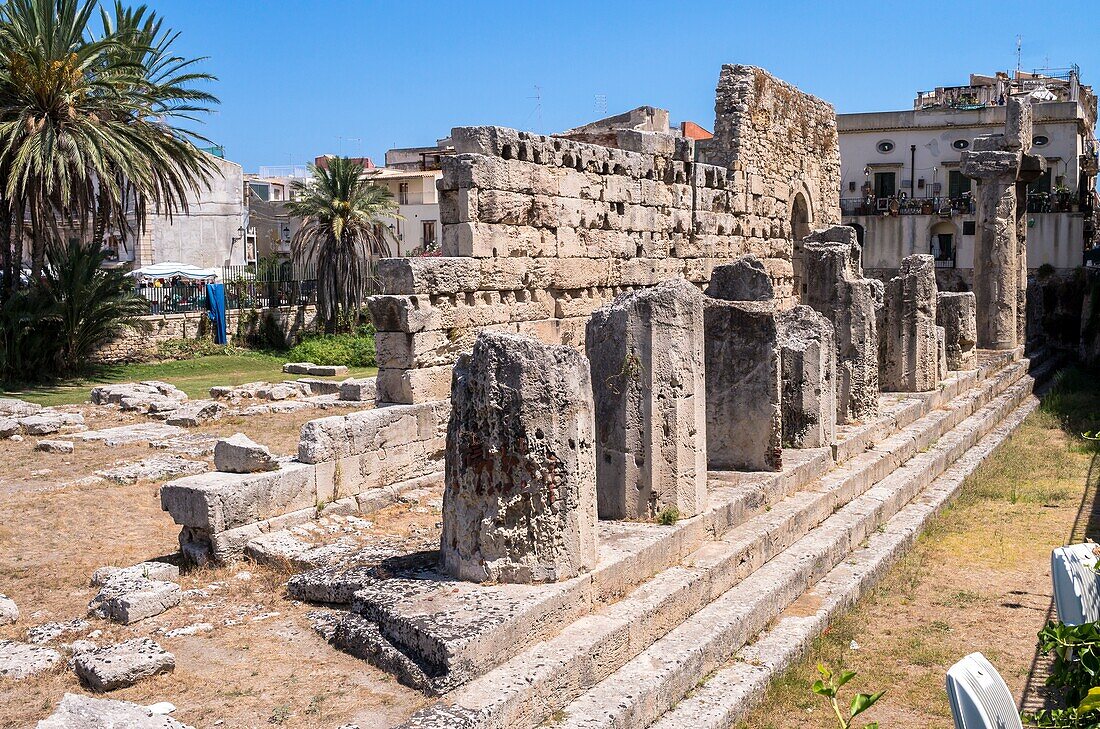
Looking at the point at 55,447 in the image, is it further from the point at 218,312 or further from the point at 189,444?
the point at 218,312

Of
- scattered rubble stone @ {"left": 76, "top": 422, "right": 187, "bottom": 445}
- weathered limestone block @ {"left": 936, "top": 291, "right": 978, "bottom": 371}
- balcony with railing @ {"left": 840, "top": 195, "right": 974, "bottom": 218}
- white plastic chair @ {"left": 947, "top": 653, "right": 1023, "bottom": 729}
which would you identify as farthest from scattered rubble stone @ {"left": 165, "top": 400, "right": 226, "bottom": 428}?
balcony with railing @ {"left": 840, "top": 195, "right": 974, "bottom": 218}

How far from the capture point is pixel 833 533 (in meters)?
8.61

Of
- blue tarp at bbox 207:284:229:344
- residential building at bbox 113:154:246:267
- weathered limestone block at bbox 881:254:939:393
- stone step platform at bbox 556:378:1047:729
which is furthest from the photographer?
residential building at bbox 113:154:246:267

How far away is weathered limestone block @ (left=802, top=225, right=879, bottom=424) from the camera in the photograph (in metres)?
11.5

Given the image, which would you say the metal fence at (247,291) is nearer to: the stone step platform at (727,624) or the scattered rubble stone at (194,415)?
the scattered rubble stone at (194,415)

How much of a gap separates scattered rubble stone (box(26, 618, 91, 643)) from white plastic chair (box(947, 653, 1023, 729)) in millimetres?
5303

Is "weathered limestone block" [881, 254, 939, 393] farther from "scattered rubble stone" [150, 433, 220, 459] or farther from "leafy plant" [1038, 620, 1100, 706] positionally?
"leafy plant" [1038, 620, 1100, 706]

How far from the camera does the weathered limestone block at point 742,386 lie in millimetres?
8844

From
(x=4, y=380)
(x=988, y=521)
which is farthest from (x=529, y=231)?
(x=4, y=380)

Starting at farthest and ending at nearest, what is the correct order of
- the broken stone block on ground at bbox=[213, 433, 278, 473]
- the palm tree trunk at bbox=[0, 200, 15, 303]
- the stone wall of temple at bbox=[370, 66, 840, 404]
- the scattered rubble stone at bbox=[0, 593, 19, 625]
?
the palm tree trunk at bbox=[0, 200, 15, 303] → the stone wall of temple at bbox=[370, 66, 840, 404] → the broken stone block on ground at bbox=[213, 433, 278, 473] → the scattered rubble stone at bbox=[0, 593, 19, 625]

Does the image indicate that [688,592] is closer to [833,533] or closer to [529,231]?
[833,533]

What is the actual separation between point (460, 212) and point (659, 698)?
20.6 feet

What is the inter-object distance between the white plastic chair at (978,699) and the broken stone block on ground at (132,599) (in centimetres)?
509

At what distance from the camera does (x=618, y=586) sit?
246 inches
